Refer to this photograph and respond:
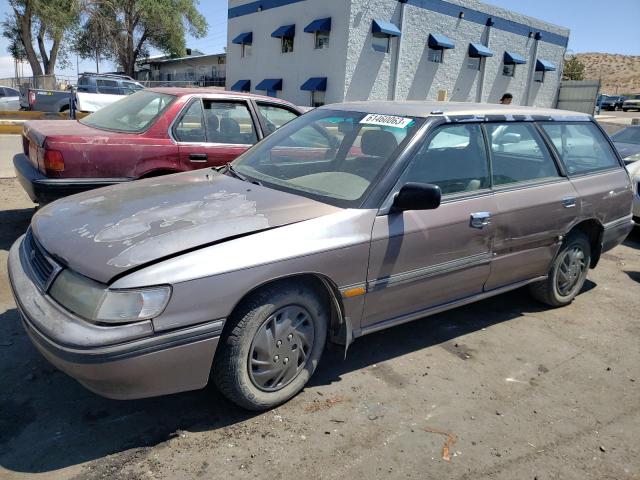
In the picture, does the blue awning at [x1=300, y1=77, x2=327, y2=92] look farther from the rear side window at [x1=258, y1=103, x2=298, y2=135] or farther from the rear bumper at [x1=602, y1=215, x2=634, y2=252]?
the rear bumper at [x1=602, y1=215, x2=634, y2=252]

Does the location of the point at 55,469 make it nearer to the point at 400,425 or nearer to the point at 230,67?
the point at 400,425

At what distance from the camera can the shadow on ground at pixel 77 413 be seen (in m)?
2.54

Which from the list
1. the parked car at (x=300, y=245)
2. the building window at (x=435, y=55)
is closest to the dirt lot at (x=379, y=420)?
the parked car at (x=300, y=245)

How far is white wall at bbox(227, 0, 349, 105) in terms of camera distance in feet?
73.6

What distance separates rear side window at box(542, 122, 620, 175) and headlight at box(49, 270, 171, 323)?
11.3 ft

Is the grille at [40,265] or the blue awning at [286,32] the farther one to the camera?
the blue awning at [286,32]

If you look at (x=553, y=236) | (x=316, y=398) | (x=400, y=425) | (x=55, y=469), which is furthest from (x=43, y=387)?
(x=553, y=236)

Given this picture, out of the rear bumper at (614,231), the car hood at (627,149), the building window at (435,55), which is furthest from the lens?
the building window at (435,55)

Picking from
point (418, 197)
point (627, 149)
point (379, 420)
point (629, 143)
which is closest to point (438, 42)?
point (629, 143)

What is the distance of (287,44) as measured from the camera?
85.1ft

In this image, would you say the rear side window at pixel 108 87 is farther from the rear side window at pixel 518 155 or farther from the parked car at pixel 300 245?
the rear side window at pixel 518 155

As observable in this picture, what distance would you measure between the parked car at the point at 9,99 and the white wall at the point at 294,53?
1149cm

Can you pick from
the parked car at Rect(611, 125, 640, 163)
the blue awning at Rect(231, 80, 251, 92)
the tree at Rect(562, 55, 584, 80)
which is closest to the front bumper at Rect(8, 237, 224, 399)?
the parked car at Rect(611, 125, 640, 163)

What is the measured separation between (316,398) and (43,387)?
1.58 metres
